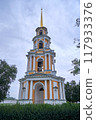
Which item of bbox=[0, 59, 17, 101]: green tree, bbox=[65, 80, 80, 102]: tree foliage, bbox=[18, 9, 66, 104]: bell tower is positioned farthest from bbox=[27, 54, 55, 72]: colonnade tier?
bbox=[65, 80, 80, 102]: tree foliage

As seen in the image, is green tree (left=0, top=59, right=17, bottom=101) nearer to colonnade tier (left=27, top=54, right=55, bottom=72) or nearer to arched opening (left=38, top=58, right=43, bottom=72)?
colonnade tier (left=27, top=54, right=55, bottom=72)

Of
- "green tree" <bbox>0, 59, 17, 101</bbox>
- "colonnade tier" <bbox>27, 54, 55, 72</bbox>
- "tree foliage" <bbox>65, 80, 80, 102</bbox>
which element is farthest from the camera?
"tree foliage" <bbox>65, 80, 80, 102</bbox>

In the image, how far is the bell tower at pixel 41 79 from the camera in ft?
56.7

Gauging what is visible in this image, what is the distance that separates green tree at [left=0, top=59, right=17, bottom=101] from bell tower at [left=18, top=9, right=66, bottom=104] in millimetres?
2444

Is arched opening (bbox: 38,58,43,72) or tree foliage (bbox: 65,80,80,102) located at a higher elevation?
arched opening (bbox: 38,58,43,72)

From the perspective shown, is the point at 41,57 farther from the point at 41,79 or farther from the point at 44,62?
the point at 41,79

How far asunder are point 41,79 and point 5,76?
6.02 meters

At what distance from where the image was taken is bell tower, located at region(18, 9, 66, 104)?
1728 centimetres

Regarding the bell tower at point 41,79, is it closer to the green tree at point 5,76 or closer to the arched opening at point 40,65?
the arched opening at point 40,65

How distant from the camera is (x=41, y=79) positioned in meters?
17.8

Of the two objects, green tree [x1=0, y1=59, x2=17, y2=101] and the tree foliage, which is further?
the tree foliage

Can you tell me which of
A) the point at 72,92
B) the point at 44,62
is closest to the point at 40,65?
the point at 44,62

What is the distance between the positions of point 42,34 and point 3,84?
13.3 m

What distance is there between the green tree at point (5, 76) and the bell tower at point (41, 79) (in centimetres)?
244
